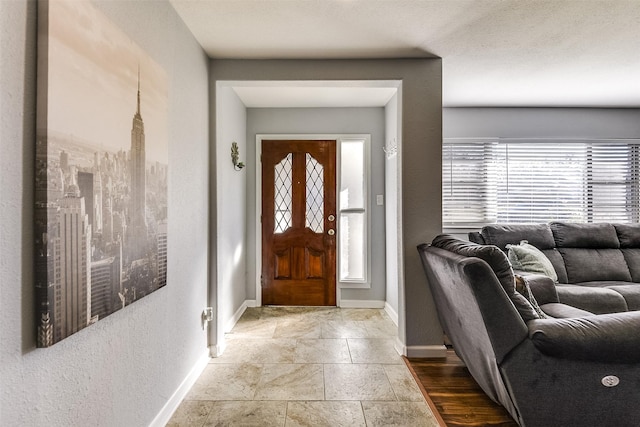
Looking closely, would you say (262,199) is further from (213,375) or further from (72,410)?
(72,410)

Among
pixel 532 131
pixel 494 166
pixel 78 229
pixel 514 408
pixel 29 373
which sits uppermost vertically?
pixel 532 131

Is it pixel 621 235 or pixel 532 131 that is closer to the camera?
pixel 621 235

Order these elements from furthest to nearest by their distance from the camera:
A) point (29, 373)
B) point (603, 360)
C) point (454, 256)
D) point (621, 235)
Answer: point (621, 235) → point (454, 256) → point (603, 360) → point (29, 373)

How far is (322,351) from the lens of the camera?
9.40 ft

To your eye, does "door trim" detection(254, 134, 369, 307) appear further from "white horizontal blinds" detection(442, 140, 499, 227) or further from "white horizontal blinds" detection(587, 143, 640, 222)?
"white horizontal blinds" detection(587, 143, 640, 222)

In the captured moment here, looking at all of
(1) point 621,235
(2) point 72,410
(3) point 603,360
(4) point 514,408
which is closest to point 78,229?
(2) point 72,410

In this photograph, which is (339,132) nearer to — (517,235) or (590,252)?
(517,235)

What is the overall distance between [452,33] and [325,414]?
2649 millimetres

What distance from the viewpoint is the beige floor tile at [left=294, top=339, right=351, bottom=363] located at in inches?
107

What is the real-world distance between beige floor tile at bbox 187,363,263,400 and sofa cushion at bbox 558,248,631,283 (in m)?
3.08

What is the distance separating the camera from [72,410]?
123 centimetres

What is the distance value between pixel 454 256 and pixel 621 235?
2840mm

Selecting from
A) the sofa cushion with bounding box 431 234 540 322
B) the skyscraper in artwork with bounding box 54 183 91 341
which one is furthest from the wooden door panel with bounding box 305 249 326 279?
the skyscraper in artwork with bounding box 54 183 91 341

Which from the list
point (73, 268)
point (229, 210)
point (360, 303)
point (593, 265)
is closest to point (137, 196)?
point (73, 268)
